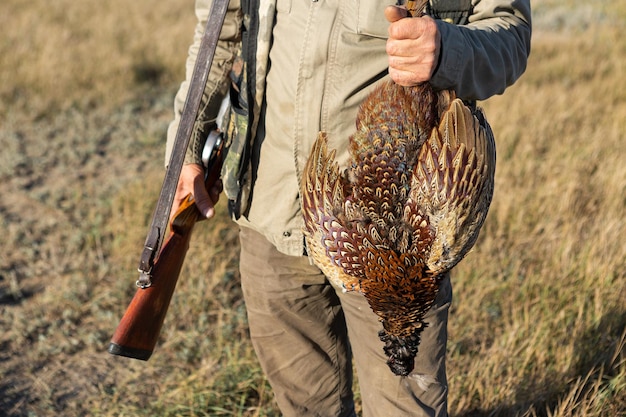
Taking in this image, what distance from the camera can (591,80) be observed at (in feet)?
25.1

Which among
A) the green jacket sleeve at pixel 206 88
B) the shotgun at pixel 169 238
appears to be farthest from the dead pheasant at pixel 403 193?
the green jacket sleeve at pixel 206 88

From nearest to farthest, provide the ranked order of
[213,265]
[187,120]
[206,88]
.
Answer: [187,120], [206,88], [213,265]

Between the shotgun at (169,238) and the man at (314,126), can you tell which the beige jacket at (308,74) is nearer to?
the man at (314,126)

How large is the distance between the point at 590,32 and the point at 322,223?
9.48m

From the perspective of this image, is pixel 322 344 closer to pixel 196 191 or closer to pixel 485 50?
pixel 196 191

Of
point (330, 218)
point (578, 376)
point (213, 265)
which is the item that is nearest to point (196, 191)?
point (330, 218)

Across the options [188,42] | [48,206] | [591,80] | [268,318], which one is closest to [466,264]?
[268,318]

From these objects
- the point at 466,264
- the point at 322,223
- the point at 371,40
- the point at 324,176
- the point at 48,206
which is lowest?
the point at 466,264

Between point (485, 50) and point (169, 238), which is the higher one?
point (485, 50)

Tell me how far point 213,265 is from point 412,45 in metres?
3.03

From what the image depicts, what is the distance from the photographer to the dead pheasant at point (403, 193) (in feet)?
5.28

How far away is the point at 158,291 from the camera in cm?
225

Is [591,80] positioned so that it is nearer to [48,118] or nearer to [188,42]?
[188,42]

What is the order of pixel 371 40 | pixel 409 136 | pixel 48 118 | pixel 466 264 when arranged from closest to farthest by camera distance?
pixel 409 136 → pixel 371 40 → pixel 466 264 → pixel 48 118
